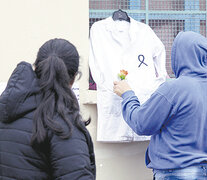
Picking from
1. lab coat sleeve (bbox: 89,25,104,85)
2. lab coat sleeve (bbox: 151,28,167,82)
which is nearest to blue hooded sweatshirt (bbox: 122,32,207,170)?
lab coat sleeve (bbox: 89,25,104,85)

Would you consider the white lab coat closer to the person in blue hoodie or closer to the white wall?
the white wall

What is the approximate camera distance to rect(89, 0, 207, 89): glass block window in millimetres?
3885

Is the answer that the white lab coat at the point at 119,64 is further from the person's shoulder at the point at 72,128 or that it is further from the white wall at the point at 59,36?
the person's shoulder at the point at 72,128

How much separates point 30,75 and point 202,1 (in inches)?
100

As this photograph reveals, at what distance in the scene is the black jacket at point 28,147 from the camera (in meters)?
1.83

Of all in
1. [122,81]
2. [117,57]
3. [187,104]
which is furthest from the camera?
[117,57]

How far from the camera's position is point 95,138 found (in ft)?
11.8

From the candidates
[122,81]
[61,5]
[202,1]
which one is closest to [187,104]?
[122,81]

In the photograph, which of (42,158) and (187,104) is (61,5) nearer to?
(187,104)

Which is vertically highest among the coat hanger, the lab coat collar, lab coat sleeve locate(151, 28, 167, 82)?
the coat hanger

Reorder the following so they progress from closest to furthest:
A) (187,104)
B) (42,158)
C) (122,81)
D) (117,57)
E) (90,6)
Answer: (42,158) → (187,104) → (122,81) → (117,57) → (90,6)

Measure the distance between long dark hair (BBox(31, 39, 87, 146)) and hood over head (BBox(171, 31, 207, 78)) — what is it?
0.86 metres

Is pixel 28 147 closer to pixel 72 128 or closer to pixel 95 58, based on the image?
pixel 72 128

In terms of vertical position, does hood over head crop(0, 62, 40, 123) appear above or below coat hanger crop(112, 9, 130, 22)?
below
